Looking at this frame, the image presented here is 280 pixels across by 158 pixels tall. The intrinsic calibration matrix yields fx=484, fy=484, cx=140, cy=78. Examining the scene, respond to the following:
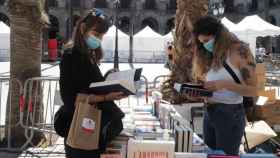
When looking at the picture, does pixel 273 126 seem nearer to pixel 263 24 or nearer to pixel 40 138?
pixel 40 138

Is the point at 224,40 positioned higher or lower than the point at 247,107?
higher

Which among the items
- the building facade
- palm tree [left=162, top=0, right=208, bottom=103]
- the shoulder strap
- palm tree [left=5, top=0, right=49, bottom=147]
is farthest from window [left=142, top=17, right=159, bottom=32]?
the shoulder strap

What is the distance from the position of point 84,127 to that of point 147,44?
3396 centimetres

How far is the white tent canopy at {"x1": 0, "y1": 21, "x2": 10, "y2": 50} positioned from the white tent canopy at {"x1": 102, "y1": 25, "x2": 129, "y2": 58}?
21.9 ft

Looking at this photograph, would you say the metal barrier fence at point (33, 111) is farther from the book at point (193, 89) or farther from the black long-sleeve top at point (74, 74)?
the book at point (193, 89)

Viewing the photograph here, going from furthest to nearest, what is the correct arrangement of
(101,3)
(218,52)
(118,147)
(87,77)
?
(101,3), (218,52), (87,77), (118,147)

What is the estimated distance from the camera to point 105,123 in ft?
11.6

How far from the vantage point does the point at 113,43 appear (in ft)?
118

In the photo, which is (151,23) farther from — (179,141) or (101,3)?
(179,141)

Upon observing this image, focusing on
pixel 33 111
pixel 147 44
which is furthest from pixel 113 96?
pixel 147 44

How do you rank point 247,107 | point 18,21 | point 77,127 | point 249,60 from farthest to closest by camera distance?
point 18,21, point 247,107, point 249,60, point 77,127

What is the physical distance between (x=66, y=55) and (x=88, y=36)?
22 cm

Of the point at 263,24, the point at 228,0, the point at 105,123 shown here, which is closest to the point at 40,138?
the point at 105,123

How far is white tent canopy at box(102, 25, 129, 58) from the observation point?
3519cm
